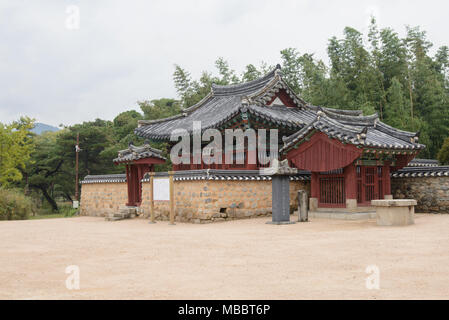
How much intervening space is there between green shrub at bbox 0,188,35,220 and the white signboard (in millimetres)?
10871

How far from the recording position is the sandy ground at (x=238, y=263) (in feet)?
18.5

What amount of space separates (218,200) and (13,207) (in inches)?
538

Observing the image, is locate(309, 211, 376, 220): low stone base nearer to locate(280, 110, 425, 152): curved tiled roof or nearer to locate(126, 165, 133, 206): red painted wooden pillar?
locate(280, 110, 425, 152): curved tiled roof

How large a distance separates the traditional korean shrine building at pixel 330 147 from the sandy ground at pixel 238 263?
3413 millimetres

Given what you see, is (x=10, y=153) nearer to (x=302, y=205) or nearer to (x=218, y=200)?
(x=218, y=200)

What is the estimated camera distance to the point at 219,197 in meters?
15.9

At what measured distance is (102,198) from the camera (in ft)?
77.2

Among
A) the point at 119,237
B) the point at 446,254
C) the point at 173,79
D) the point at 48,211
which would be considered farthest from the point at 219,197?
the point at 48,211

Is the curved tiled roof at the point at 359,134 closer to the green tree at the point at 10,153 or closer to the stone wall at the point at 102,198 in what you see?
the stone wall at the point at 102,198

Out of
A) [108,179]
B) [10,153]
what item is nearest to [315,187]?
[108,179]

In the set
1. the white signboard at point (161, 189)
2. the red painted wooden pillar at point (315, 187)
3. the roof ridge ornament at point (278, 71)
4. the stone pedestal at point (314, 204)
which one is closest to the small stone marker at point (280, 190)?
the stone pedestal at point (314, 204)

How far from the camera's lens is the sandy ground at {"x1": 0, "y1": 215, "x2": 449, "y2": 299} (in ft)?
18.5
